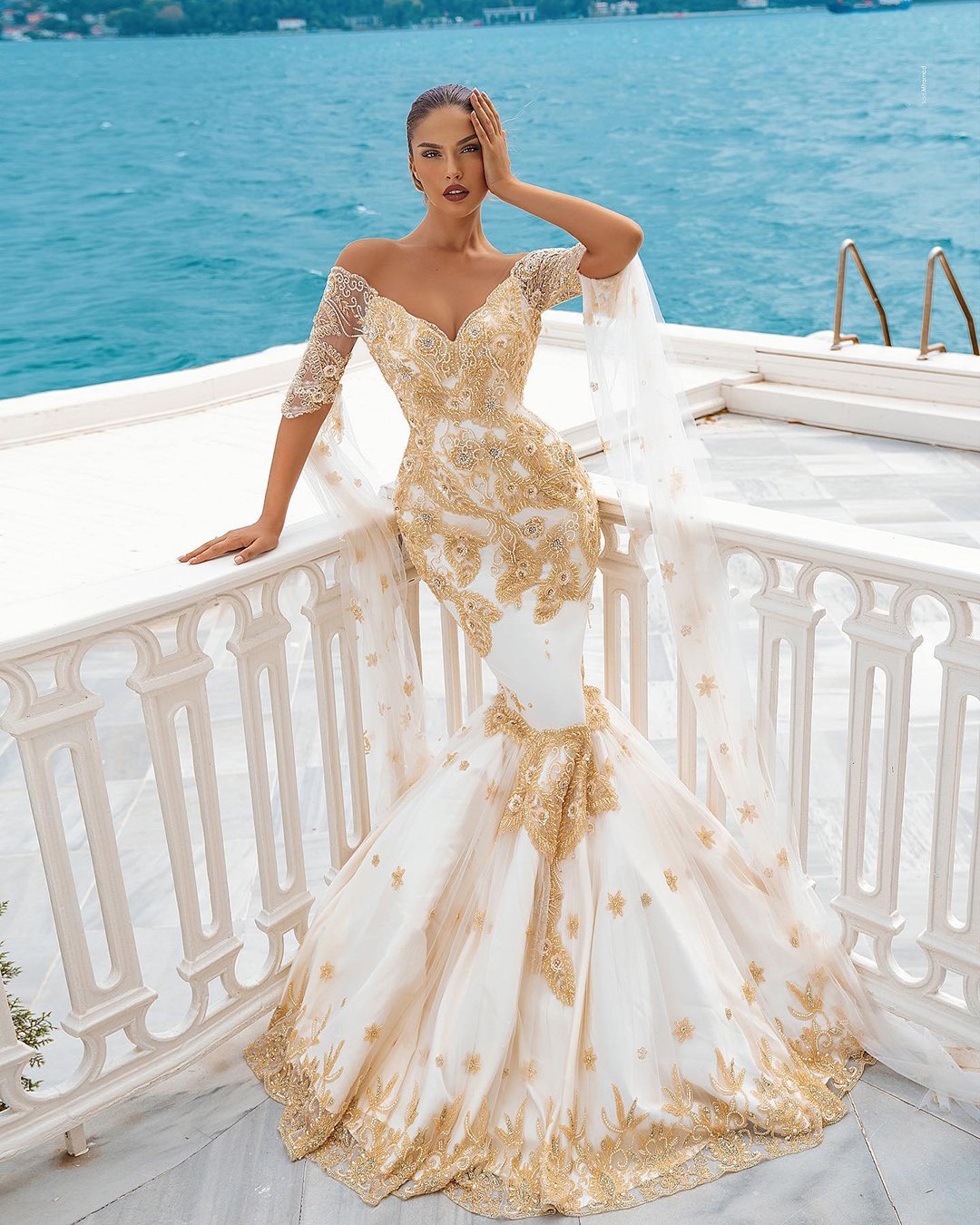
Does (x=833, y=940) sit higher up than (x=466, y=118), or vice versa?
(x=466, y=118)

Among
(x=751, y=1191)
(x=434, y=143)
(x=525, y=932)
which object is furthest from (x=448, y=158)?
(x=751, y=1191)

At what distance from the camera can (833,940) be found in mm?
2256

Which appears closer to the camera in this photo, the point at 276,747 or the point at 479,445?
the point at 479,445

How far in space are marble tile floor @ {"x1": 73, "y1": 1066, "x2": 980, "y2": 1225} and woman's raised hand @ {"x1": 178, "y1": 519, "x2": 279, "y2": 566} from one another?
1011 mm

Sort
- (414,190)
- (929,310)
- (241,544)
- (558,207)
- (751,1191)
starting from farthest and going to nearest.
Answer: (414,190) < (929,310) < (241,544) < (558,207) < (751,1191)

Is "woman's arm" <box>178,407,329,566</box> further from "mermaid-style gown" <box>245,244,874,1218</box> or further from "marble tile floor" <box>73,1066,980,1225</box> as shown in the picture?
"marble tile floor" <box>73,1066,980,1225</box>

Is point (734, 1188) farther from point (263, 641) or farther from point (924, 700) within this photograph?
point (924, 700)

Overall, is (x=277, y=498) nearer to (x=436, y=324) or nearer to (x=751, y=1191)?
(x=436, y=324)

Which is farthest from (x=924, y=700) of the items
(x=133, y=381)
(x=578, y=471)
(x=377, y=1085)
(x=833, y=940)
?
(x=133, y=381)

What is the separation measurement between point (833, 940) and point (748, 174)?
37043 mm

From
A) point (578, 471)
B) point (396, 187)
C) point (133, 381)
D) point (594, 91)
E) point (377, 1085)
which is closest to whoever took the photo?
point (377, 1085)

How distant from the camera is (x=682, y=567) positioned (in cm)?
222

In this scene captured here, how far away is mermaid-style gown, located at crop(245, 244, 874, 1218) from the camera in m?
2.04

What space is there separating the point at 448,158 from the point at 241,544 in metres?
0.75
